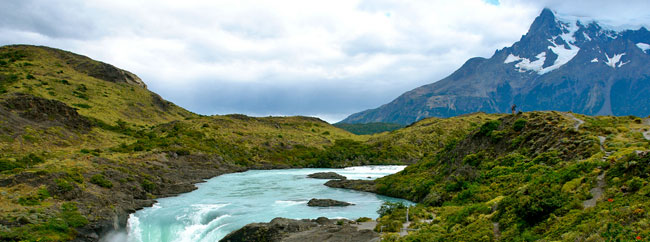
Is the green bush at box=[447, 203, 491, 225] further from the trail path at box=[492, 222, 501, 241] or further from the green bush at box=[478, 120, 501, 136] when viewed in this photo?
the green bush at box=[478, 120, 501, 136]

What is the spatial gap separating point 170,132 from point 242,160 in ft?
72.9

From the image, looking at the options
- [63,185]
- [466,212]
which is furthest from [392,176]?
[63,185]

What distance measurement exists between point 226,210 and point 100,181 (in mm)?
15898

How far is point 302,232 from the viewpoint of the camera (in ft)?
95.2

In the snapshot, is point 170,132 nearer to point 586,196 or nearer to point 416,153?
point 416,153

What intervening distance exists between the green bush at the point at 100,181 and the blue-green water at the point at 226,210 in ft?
20.1

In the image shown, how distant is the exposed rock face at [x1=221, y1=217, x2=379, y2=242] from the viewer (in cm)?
2611

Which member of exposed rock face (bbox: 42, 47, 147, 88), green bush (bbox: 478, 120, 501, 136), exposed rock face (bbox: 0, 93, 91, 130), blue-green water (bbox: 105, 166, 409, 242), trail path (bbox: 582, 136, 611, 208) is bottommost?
blue-green water (bbox: 105, 166, 409, 242)

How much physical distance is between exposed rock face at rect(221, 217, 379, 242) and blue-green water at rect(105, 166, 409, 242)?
5.11 metres

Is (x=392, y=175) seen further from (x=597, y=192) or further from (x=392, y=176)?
(x=597, y=192)

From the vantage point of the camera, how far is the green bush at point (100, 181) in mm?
43438

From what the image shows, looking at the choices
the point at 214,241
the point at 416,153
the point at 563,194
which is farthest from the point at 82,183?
the point at 416,153

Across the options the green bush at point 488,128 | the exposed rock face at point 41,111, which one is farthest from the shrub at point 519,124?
the exposed rock face at point 41,111

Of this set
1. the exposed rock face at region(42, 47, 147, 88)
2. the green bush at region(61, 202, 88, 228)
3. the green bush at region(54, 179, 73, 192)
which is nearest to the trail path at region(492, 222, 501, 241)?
the green bush at region(61, 202, 88, 228)
